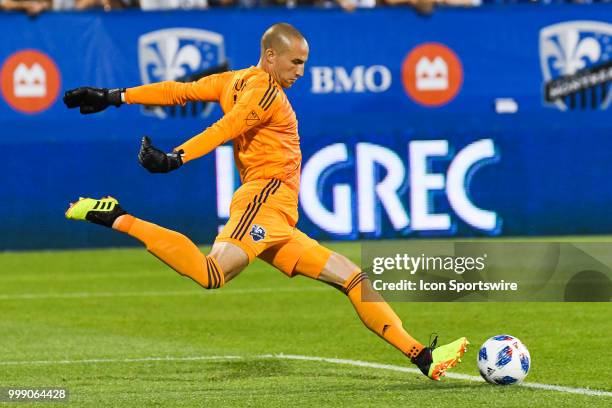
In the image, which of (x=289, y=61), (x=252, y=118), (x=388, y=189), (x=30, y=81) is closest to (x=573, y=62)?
(x=388, y=189)

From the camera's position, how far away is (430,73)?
59.1 feet

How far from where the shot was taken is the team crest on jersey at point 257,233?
885 cm

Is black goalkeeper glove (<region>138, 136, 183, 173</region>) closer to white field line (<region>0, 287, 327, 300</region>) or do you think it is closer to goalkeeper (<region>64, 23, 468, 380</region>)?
goalkeeper (<region>64, 23, 468, 380</region>)

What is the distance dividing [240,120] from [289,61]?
0.58 meters

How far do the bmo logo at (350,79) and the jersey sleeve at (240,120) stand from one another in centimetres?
893

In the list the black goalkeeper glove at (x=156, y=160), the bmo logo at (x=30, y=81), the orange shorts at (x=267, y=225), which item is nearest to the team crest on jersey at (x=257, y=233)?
the orange shorts at (x=267, y=225)

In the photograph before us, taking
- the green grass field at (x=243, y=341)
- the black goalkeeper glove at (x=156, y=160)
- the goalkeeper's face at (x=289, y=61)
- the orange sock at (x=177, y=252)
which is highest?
the goalkeeper's face at (x=289, y=61)

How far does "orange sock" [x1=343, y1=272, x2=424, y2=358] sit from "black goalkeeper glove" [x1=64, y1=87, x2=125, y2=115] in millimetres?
1845

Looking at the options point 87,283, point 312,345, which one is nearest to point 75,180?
point 87,283

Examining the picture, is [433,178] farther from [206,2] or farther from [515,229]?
[206,2]

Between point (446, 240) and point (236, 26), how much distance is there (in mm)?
3495

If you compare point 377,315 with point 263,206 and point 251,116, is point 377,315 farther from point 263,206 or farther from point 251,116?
point 251,116

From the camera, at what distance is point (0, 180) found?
1736 centimetres

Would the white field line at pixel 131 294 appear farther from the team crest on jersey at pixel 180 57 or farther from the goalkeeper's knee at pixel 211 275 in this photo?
the goalkeeper's knee at pixel 211 275
